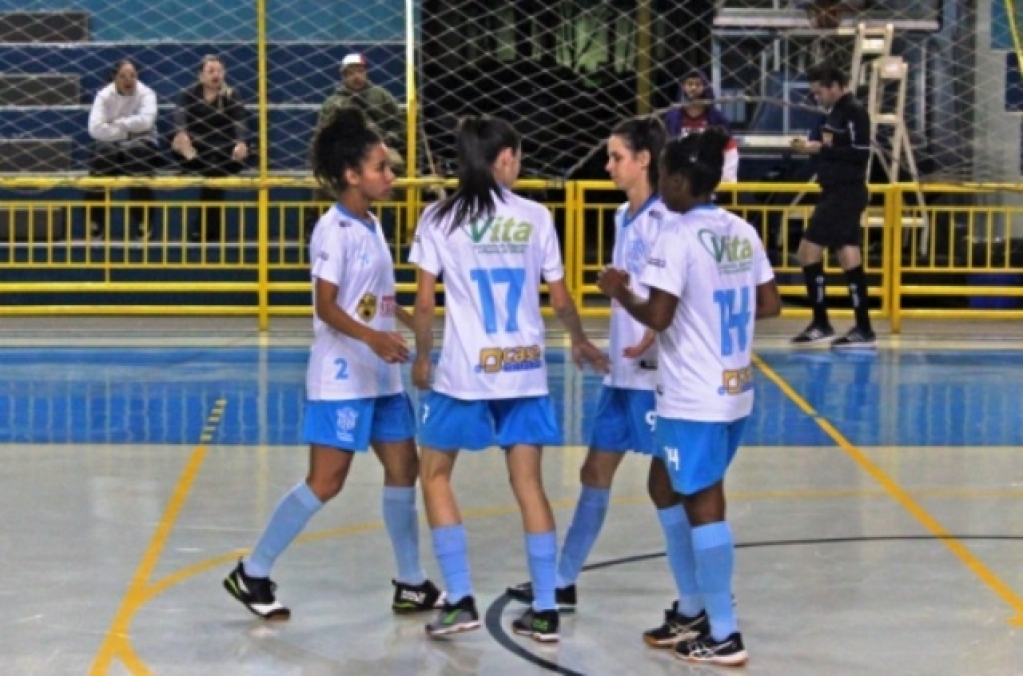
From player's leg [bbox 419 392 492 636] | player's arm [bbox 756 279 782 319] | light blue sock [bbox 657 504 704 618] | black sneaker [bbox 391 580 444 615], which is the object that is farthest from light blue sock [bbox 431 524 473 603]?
player's arm [bbox 756 279 782 319]

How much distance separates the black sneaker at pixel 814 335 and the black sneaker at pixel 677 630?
8985mm

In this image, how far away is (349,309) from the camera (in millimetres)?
6387

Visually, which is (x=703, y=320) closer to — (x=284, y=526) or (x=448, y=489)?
(x=448, y=489)

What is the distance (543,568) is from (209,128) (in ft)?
37.6

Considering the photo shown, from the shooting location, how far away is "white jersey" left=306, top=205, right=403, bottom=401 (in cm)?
634

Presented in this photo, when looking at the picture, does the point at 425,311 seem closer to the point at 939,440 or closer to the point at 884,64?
the point at 939,440

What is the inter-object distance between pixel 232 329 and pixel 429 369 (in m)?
10.0

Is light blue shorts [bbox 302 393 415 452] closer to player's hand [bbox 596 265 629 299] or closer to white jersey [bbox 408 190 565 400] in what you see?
white jersey [bbox 408 190 565 400]

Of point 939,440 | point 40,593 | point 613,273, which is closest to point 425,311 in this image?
point 613,273

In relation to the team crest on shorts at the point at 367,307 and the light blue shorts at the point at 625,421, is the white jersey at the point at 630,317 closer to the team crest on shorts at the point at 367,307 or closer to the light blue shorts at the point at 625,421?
the light blue shorts at the point at 625,421

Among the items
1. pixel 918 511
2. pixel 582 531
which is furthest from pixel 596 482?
pixel 918 511

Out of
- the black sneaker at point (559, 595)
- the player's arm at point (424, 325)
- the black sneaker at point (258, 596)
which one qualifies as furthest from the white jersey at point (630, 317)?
the black sneaker at point (258, 596)

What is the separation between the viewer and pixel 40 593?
676 centimetres

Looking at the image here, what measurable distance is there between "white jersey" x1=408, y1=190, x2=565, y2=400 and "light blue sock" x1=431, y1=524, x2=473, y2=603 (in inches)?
18.1
